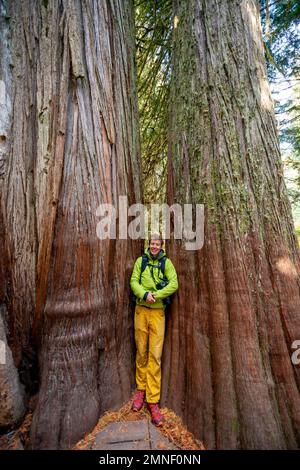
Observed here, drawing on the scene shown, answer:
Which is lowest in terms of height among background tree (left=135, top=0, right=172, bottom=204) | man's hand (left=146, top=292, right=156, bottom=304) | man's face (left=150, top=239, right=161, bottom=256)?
man's hand (left=146, top=292, right=156, bottom=304)

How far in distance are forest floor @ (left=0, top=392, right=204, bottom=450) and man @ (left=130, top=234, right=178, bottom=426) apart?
10cm

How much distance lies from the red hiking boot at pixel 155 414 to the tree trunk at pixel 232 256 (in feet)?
0.48

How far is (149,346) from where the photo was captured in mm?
2742

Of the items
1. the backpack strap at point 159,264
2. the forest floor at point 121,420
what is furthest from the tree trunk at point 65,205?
the backpack strap at point 159,264

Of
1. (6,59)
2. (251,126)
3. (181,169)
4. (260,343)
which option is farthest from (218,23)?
(260,343)

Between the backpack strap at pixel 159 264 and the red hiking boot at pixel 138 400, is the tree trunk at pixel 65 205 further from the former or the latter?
the backpack strap at pixel 159 264

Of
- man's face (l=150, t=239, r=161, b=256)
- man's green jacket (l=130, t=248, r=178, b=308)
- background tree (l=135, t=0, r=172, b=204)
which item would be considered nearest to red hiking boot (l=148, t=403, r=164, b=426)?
man's green jacket (l=130, t=248, r=178, b=308)

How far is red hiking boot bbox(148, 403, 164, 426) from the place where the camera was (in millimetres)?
2432

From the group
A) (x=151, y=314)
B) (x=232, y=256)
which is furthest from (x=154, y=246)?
(x=232, y=256)

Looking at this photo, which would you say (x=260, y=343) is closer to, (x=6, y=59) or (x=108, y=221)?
(x=108, y=221)

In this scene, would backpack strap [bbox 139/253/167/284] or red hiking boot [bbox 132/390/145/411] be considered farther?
backpack strap [bbox 139/253/167/284]

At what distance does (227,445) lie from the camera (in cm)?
208

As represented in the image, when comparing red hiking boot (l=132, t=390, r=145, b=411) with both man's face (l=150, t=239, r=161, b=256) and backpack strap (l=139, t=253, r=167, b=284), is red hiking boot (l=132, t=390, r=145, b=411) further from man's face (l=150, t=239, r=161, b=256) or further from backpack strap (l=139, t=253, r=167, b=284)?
man's face (l=150, t=239, r=161, b=256)

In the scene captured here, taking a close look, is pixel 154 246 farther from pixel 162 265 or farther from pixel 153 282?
pixel 153 282
